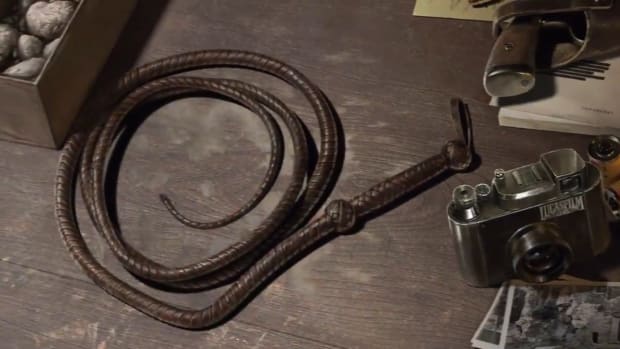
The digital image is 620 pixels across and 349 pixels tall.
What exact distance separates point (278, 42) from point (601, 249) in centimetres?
46

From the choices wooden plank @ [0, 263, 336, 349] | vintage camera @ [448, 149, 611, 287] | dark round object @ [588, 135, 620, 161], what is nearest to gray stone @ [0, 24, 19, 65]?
wooden plank @ [0, 263, 336, 349]

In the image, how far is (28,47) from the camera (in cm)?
100

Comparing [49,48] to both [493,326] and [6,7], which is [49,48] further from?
[493,326]

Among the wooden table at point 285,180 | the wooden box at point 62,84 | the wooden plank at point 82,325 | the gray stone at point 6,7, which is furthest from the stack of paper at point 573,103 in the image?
the gray stone at point 6,7

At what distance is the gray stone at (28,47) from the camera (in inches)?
39.2

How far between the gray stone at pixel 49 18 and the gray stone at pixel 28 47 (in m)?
0.01

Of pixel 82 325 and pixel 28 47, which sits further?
pixel 28 47

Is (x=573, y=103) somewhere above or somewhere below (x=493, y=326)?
above

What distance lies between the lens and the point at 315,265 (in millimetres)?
901

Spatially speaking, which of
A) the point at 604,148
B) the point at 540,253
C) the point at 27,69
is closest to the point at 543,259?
the point at 540,253

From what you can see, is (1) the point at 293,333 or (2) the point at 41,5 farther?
(2) the point at 41,5

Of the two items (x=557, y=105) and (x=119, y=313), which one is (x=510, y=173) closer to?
(x=557, y=105)

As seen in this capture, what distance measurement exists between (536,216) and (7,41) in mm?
631

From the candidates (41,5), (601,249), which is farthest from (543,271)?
(41,5)
